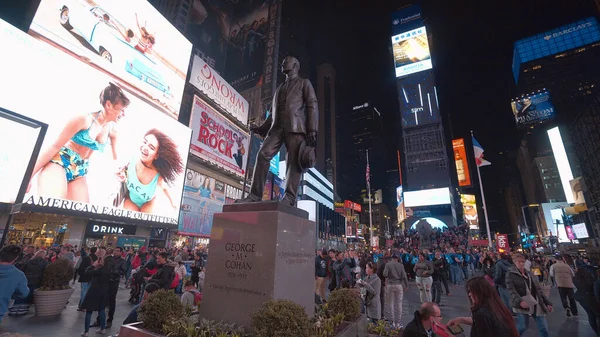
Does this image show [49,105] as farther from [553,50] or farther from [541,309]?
[553,50]

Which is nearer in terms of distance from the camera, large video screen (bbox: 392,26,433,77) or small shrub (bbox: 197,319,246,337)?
small shrub (bbox: 197,319,246,337)

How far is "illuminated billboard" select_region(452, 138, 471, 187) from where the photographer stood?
77031mm

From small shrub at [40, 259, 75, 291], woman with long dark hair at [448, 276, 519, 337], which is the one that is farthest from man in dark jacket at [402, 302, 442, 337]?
small shrub at [40, 259, 75, 291]

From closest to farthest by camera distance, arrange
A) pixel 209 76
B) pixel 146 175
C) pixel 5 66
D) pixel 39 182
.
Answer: pixel 5 66, pixel 39 182, pixel 146 175, pixel 209 76

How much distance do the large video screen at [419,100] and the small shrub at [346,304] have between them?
227ft

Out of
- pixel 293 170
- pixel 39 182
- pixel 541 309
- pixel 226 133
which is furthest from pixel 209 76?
pixel 541 309

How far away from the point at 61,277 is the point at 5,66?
1392cm

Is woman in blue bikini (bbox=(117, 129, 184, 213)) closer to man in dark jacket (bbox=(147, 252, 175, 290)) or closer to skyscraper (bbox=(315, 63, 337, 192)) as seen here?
man in dark jacket (bbox=(147, 252, 175, 290))

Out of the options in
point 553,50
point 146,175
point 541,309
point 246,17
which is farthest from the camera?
point 553,50

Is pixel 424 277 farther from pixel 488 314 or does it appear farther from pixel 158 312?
pixel 158 312

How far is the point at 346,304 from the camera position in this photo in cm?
507

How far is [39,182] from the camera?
16406 mm

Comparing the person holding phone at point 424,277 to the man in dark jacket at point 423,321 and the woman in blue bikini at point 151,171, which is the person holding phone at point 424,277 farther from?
the woman in blue bikini at point 151,171

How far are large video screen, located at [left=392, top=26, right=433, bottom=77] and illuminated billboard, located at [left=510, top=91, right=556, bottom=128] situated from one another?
2464cm
